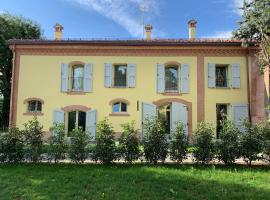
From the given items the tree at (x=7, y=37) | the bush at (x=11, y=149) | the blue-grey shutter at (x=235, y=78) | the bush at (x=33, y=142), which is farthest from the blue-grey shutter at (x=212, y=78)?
the tree at (x=7, y=37)

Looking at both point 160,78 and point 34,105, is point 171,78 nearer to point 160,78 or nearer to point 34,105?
point 160,78

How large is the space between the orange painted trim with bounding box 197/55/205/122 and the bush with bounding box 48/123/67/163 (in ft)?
32.8

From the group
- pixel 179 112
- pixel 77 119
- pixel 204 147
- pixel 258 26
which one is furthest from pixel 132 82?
pixel 204 147

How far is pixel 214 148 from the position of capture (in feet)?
33.1

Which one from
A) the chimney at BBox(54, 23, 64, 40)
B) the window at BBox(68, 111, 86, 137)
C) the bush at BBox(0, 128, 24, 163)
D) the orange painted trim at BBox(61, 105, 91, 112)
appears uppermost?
the chimney at BBox(54, 23, 64, 40)

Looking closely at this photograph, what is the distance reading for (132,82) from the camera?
1867cm

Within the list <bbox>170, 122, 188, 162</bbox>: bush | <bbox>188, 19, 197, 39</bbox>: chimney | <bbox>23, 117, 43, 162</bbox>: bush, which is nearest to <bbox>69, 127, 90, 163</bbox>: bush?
<bbox>23, 117, 43, 162</bbox>: bush

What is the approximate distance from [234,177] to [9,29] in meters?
25.4

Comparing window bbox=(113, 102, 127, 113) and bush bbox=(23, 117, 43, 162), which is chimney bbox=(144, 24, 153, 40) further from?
bush bbox=(23, 117, 43, 162)

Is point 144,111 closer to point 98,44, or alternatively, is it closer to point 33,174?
point 98,44

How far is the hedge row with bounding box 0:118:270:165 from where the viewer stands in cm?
998

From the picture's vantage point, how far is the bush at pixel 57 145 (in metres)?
10.1

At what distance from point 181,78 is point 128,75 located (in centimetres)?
289

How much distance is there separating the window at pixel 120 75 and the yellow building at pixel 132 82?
33cm
